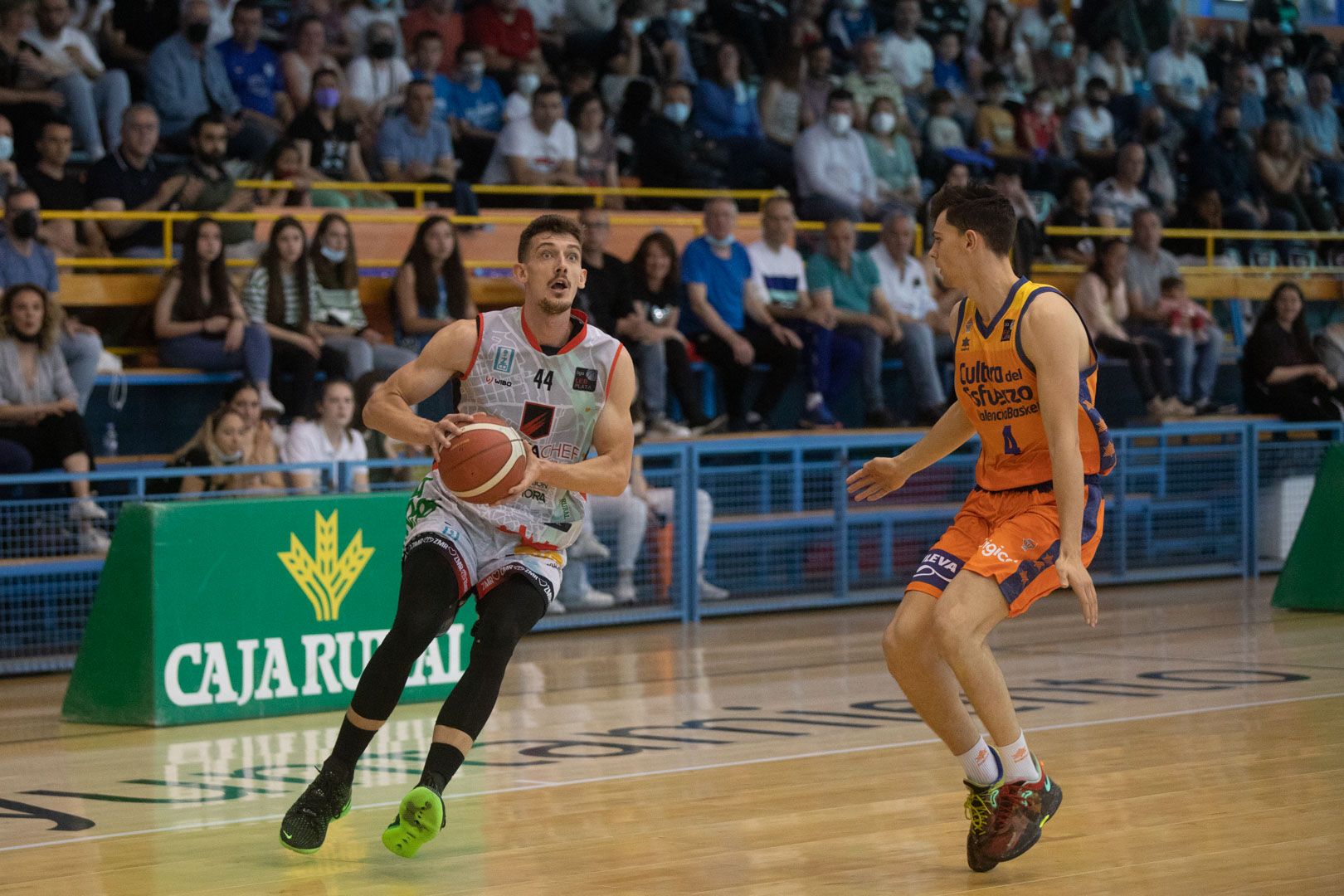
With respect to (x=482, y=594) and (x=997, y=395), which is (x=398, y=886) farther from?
(x=997, y=395)

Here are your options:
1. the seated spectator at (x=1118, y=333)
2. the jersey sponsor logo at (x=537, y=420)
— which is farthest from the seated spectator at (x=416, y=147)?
the jersey sponsor logo at (x=537, y=420)

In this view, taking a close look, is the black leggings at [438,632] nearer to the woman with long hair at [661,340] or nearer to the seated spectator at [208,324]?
the seated spectator at [208,324]

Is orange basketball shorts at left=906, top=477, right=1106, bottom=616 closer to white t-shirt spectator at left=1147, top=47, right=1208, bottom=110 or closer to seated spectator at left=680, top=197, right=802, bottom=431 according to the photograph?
seated spectator at left=680, top=197, right=802, bottom=431

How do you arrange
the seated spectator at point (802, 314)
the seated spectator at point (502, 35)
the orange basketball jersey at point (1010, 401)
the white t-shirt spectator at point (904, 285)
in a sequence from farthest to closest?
1. the seated spectator at point (502, 35)
2. the white t-shirt spectator at point (904, 285)
3. the seated spectator at point (802, 314)
4. the orange basketball jersey at point (1010, 401)

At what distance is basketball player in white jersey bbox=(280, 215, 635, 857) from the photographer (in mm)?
6016

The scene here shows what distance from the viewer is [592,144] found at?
16719 mm

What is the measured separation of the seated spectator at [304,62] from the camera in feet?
49.5

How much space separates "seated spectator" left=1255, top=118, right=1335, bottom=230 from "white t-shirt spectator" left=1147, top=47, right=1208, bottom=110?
1012mm

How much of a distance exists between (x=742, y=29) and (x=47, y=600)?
1076cm

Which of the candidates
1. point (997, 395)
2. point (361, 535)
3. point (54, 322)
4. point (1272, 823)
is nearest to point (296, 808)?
point (997, 395)

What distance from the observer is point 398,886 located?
5.71 m

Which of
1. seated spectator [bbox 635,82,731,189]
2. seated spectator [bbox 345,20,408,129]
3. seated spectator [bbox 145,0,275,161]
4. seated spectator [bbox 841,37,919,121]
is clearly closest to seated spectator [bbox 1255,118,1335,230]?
seated spectator [bbox 841,37,919,121]

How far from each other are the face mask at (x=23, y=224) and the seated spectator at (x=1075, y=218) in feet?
35.3

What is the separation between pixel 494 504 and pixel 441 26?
1137 centimetres
